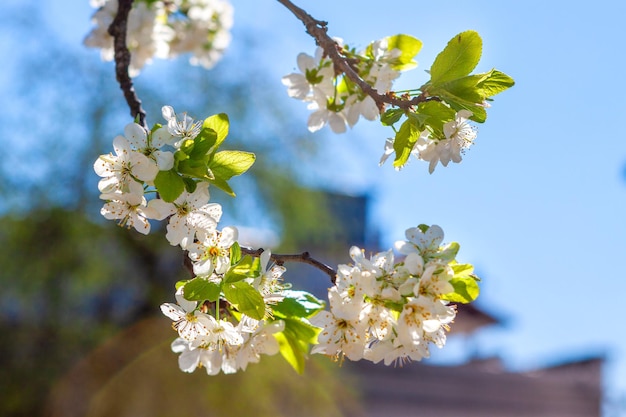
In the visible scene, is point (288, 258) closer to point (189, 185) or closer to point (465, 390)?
point (189, 185)

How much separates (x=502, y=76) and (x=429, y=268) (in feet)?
0.72

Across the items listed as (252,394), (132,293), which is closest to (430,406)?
(252,394)

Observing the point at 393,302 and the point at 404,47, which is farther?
the point at 404,47

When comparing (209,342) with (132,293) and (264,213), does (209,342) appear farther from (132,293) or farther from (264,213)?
(132,293)

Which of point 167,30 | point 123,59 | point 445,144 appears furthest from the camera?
point 167,30

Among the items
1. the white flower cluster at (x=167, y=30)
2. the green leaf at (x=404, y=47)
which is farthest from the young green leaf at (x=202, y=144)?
the white flower cluster at (x=167, y=30)

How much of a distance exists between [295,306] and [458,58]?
297 millimetres

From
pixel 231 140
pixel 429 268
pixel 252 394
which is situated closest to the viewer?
pixel 429 268

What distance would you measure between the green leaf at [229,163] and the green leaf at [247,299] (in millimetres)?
102

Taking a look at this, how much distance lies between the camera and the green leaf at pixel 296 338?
80 cm

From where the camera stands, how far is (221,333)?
0.73 metres

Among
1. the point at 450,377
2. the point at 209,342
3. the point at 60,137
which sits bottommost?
the point at 209,342

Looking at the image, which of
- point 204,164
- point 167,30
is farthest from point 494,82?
point 167,30

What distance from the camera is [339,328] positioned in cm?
73
